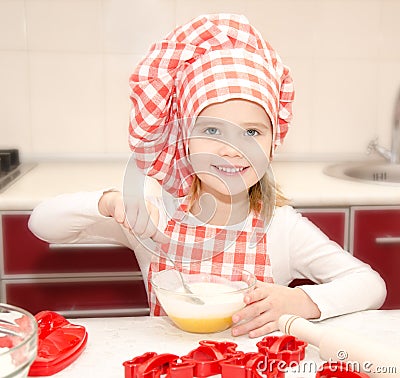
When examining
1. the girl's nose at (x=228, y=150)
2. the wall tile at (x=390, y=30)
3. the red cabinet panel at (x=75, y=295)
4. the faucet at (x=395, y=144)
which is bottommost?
the red cabinet panel at (x=75, y=295)

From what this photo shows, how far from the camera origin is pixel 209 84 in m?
1.11

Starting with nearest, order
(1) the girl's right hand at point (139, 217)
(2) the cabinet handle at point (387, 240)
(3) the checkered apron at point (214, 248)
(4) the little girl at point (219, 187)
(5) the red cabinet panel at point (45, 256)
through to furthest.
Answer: (1) the girl's right hand at point (139, 217), (4) the little girl at point (219, 187), (3) the checkered apron at point (214, 248), (5) the red cabinet panel at point (45, 256), (2) the cabinet handle at point (387, 240)

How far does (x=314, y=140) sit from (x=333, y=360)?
158cm

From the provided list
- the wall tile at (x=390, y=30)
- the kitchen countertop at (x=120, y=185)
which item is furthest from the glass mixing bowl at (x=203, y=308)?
the wall tile at (x=390, y=30)

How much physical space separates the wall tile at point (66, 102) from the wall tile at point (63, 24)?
38 mm

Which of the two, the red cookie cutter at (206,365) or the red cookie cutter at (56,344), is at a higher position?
the red cookie cutter at (206,365)

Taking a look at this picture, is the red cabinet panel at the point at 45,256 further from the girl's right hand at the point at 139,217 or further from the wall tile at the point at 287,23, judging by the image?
the wall tile at the point at 287,23

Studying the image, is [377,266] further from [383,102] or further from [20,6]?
[20,6]

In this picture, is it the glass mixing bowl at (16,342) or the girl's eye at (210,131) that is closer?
the glass mixing bowl at (16,342)

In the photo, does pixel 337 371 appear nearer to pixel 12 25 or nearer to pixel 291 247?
pixel 291 247

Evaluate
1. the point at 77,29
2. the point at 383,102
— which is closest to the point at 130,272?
the point at 77,29

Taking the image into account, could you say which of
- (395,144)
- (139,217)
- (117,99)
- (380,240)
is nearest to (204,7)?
(117,99)

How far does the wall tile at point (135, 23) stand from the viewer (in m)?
2.10

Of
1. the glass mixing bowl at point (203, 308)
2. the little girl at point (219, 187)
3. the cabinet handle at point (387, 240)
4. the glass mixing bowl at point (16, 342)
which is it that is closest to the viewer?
the glass mixing bowl at point (16, 342)
